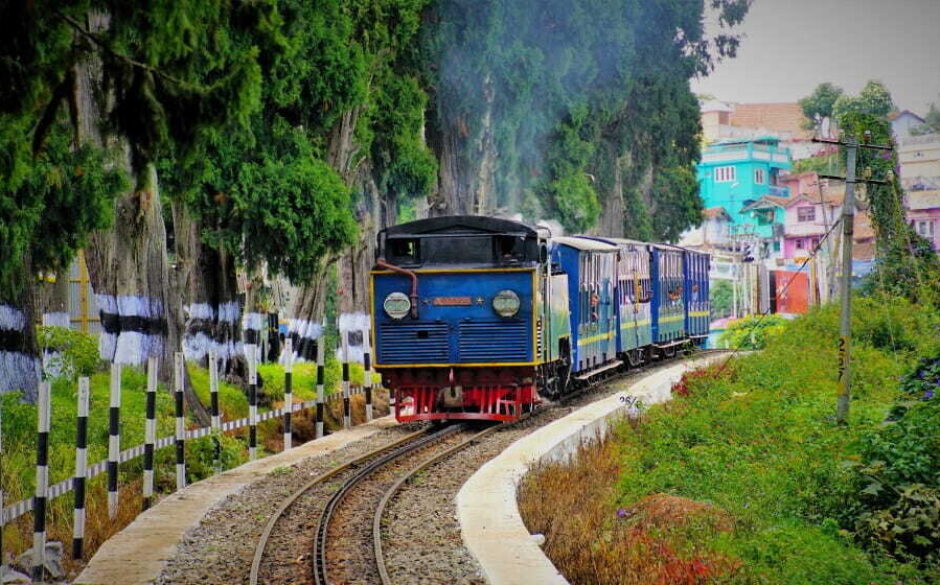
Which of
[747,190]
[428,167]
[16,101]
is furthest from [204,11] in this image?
[747,190]

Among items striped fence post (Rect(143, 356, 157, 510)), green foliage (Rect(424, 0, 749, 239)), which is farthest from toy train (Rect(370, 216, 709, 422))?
green foliage (Rect(424, 0, 749, 239))

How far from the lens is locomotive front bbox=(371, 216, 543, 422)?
71.3ft

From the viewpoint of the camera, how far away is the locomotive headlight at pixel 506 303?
70.9 feet

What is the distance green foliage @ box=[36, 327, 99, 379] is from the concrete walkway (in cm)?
425

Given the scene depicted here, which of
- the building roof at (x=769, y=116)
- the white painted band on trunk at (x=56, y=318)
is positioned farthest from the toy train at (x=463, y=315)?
the building roof at (x=769, y=116)

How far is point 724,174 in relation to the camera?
10381 centimetres

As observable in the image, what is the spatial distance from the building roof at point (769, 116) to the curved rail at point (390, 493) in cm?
11680

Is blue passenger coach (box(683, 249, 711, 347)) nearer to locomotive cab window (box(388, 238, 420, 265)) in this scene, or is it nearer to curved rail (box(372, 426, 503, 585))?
locomotive cab window (box(388, 238, 420, 265))

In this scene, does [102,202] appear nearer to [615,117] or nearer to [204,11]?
[204,11]

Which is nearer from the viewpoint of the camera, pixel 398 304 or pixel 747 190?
pixel 398 304

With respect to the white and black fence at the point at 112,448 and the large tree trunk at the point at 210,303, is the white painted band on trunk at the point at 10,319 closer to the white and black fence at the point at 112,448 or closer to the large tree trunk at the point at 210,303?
the white and black fence at the point at 112,448

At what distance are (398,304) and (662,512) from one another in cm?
831

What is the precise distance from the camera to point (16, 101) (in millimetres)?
10297

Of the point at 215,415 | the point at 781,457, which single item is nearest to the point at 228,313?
the point at 215,415
